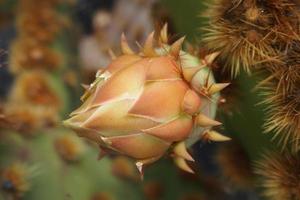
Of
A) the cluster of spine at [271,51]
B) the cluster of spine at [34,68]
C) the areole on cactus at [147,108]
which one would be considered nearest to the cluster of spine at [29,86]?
the cluster of spine at [34,68]

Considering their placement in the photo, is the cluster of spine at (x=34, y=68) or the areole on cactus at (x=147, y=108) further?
the cluster of spine at (x=34, y=68)

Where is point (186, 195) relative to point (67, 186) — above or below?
below

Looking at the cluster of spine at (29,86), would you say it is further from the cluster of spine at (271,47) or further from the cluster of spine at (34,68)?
the cluster of spine at (271,47)

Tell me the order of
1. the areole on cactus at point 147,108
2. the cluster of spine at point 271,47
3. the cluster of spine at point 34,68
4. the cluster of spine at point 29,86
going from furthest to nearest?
the cluster of spine at point 34,68 → the cluster of spine at point 29,86 → the cluster of spine at point 271,47 → the areole on cactus at point 147,108

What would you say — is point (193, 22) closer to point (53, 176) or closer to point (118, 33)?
point (53, 176)

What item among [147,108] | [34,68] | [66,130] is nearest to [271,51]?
[147,108]

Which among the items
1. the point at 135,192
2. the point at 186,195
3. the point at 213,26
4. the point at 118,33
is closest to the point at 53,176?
the point at 135,192

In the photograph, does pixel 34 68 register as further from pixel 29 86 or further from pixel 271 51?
pixel 271 51
